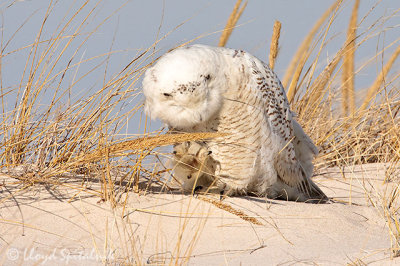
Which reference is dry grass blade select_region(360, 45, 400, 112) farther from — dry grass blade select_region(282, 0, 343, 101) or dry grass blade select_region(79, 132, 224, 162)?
dry grass blade select_region(79, 132, 224, 162)

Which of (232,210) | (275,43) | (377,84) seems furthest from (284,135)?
(377,84)

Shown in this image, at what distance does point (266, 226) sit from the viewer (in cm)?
302

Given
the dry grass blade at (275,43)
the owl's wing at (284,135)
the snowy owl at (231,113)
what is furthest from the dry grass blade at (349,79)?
the snowy owl at (231,113)

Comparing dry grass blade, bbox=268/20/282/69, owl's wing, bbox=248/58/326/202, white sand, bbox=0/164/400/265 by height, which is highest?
dry grass blade, bbox=268/20/282/69

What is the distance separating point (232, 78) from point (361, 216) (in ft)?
3.79

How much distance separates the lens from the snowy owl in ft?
9.69

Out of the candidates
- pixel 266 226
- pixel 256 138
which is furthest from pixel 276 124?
pixel 266 226

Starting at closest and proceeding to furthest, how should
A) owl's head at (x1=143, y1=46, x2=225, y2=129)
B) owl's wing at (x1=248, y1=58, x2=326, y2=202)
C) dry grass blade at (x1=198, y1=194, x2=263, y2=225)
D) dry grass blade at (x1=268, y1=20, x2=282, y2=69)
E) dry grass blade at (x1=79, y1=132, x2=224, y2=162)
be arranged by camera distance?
dry grass blade at (x1=79, y1=132, x2=224, y2=162), owl's head at (x1=143, y1=46, x2=225, y2=129), dry grass blade at (x1=198, y1=194, x2=263, y2=225), owl's wing at (x1=248, y1=58, x2=326, y2=202), dry grass blade at (x1=268, y1=20, x2=282, y2=69)

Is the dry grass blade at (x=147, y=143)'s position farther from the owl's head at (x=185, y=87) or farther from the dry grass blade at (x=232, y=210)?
the dry grass blade at (x=232, y=210)

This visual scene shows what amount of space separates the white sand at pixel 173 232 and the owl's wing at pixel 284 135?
301mm

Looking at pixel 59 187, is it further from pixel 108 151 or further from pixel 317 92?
pixel 317 92

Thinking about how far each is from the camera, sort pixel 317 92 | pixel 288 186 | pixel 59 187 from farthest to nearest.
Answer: pixel 317 92 < pixel 288 186 < pixel 59 187

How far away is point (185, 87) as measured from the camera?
2.92 metres

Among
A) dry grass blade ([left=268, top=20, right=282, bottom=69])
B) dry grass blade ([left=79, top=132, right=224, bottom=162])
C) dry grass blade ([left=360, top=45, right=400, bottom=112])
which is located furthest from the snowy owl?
dry grass blade ([left=360, top=45, right=400, bottom=112])
